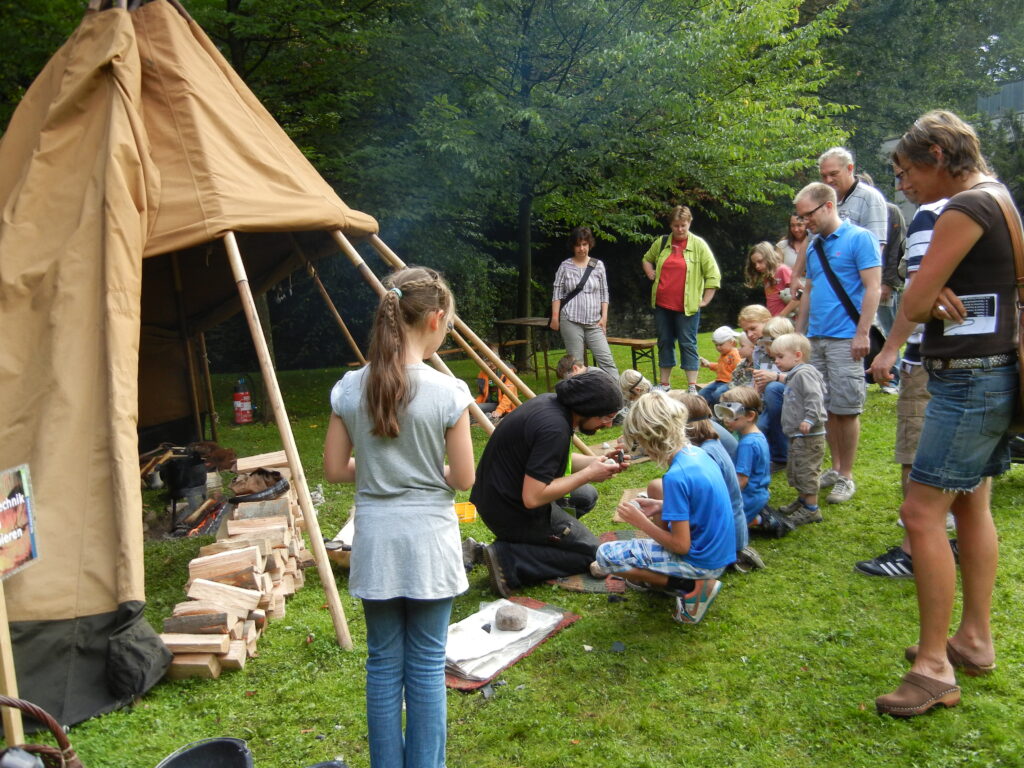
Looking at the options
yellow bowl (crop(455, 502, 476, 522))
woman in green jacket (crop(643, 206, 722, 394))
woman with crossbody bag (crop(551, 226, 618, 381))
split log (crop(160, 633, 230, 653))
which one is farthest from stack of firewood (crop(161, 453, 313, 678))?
woman in green jacket (crop(643, 206, 722, 394))

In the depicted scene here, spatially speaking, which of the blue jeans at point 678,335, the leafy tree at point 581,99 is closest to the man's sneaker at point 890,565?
the blue jeans at point 678,335

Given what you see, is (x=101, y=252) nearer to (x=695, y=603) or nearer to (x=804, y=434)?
(x=695, y=603)

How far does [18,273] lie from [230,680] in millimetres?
2247

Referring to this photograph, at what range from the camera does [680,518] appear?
361cm

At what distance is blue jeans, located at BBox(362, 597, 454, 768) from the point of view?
2488 millimetres

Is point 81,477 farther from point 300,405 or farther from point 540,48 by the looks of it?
point 540,48

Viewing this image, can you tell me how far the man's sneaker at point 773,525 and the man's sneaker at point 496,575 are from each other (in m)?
1.67

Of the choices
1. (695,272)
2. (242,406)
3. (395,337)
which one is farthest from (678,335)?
(395,337)

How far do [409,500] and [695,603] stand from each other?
1.96m

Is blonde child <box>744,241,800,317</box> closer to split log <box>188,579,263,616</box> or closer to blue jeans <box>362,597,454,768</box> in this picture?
split log <box>188,579,263,616</box>

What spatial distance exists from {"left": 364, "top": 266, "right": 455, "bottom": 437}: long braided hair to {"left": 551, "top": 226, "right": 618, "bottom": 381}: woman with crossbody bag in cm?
597

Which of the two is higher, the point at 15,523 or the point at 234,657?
the point at 15,523

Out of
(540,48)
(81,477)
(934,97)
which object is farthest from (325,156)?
(934,97)

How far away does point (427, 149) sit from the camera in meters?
9.80
